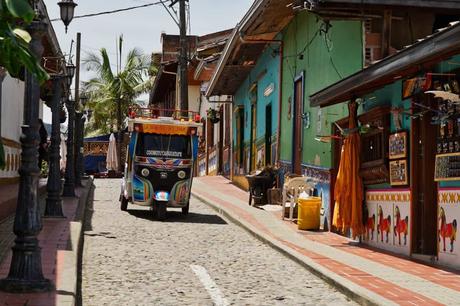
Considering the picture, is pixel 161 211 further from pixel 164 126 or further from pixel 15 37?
pixel 15 37

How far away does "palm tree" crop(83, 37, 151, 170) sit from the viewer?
4456 centimetres

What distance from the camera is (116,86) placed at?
4456 cm

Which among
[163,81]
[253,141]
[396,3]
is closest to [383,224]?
[396,3]

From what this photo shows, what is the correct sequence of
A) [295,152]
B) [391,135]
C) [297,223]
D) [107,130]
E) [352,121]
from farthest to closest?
1. [107,130]
2. [295,152]
3. [297,223]
4. [352,121]
5. [391,135]

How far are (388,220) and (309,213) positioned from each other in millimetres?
2745

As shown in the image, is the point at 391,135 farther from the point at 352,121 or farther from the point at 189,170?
the point at 189,170

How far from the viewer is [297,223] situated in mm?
14016

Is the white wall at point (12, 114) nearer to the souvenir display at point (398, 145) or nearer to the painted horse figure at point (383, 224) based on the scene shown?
the painted horse figure at point (383, 224)

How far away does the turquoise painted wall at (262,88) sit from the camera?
19234mm

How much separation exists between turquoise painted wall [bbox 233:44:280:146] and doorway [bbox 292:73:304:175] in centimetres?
209

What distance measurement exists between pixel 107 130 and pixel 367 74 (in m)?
40.0

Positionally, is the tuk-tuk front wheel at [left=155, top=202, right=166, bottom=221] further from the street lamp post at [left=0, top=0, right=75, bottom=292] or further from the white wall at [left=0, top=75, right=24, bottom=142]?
the street lamp post at [left=0, top=0, right=75, bottom=292]

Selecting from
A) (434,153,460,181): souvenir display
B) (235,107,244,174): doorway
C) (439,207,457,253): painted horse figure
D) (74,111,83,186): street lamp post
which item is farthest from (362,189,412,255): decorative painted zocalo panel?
(235,107,244,174): doorway

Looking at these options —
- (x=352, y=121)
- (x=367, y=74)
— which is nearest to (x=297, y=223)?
(x=352, y=121)
